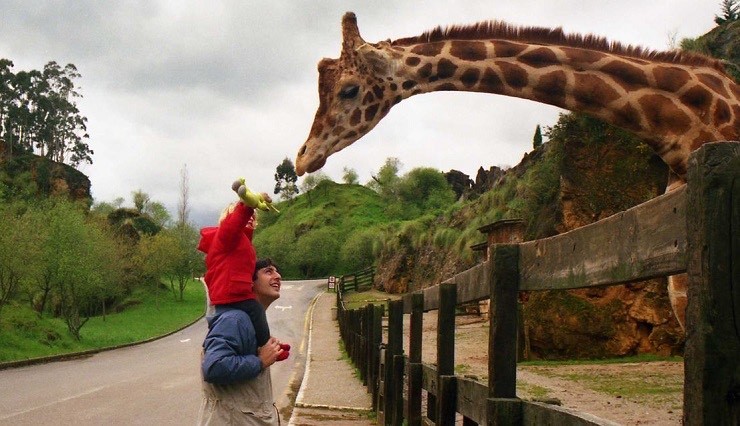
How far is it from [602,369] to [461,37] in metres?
9.00

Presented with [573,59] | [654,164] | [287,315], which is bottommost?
[287,315]

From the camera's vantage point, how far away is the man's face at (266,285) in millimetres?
3991

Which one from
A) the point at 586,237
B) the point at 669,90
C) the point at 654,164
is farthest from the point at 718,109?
the point at 654,164

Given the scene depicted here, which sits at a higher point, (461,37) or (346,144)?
(461,37)

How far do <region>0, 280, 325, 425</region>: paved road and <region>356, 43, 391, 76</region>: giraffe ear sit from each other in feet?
22.0

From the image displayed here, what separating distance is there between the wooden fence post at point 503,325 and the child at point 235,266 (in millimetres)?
1084

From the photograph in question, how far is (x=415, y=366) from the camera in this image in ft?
20.0

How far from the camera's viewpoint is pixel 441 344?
16.0ft

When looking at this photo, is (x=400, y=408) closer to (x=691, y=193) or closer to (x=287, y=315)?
(x=691, y=193)

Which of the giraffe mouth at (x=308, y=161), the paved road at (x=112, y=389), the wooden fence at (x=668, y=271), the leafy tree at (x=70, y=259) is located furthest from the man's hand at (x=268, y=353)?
the leafy tree at (x=70, y=259)

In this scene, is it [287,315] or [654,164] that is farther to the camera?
[287,315]

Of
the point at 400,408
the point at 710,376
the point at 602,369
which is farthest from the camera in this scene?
the point at 602,369

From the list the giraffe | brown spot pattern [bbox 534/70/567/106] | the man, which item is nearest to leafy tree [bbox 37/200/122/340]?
the giraffe

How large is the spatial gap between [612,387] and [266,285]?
7.99 m
